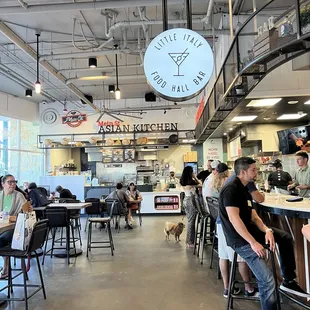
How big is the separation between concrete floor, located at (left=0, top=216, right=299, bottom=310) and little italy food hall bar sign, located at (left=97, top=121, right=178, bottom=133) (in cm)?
700

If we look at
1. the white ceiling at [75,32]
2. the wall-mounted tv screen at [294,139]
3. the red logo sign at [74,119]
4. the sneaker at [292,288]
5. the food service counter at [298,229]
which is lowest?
the sneaker at [292,288]

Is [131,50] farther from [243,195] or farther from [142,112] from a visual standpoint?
[142,112]

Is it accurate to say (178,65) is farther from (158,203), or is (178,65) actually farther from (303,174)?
(158,203)

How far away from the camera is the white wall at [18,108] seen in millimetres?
11523

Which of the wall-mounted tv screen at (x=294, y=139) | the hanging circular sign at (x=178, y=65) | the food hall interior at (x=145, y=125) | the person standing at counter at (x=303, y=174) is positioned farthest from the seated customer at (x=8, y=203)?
the wall-mounted tv screen at (x=294, y=139)

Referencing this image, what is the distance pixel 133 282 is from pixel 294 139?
17.3 feet

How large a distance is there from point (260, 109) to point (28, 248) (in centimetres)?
496

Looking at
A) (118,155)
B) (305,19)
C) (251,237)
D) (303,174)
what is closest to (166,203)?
(118,155)

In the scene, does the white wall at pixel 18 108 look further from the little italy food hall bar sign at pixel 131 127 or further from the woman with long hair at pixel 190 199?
the woman with long hair at pixel 190 199

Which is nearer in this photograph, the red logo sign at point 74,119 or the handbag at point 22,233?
the handbag at point 22,233

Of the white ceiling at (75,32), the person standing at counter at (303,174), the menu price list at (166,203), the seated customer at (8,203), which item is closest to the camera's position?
the seated customer at (8,203)

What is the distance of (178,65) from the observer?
3.25m

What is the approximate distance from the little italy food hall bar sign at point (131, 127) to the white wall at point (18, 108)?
294 centimetres

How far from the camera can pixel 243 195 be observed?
281cm
